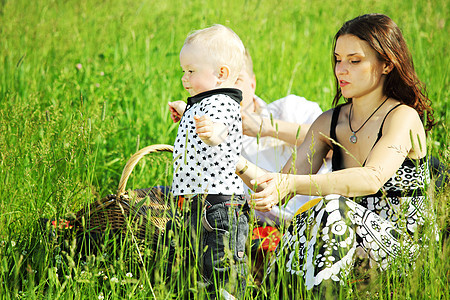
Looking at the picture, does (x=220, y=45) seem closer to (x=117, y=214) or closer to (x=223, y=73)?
(x=223, y=73)

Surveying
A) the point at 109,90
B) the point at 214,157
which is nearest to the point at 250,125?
the point at 214,157

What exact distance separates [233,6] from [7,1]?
2.90 metres

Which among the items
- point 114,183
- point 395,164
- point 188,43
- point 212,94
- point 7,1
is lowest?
point 114,183

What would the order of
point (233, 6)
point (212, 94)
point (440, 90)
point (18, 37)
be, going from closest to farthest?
1. point (212, 94)
2. point (440, 90)
3. point (18, 37)
4. point (233, 6)

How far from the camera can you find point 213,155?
2293 millimetres

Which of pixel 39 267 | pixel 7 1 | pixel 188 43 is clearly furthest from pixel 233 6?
pixel 39 267

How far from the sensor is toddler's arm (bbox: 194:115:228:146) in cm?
207

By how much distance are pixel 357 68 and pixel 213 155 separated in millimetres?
797

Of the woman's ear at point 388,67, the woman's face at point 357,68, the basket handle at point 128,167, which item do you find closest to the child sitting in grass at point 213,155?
the basket handle at point 128,167

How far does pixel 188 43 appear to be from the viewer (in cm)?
239

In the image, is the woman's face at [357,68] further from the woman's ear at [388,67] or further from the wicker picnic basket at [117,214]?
the wicker picnic basket at [117,214]

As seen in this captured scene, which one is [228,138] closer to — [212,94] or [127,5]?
[212,94]

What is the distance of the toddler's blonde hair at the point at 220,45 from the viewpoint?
2.36m

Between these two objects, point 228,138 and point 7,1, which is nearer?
point 228,138
